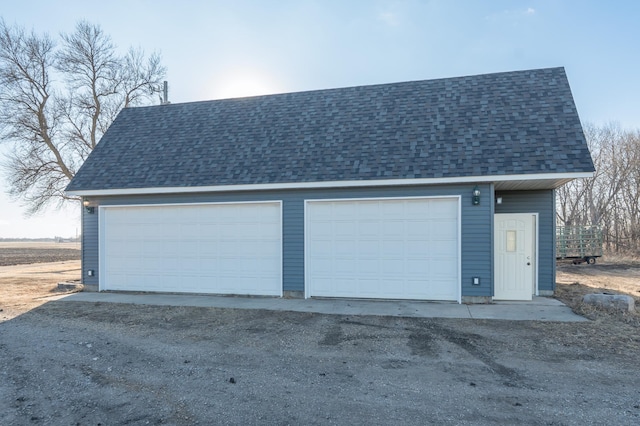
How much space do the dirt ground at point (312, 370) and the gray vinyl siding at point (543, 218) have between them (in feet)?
7.57

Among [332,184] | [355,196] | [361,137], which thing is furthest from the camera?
[361,137]

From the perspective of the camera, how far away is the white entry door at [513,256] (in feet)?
28.0

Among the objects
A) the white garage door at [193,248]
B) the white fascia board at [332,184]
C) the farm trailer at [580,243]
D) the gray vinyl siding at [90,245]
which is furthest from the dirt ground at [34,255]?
the farm trailer at [580,243]

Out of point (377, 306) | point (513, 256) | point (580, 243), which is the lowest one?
point (377, 306)

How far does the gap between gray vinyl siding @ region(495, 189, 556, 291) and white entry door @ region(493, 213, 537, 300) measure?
0.37m

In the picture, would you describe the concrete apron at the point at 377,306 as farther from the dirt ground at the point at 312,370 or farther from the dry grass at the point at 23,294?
the dry grass at the point at 23,294

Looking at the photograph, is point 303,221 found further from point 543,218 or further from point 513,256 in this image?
point 543,218

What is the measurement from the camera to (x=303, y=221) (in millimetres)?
8789

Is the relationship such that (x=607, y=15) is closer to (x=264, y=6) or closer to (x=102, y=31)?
(x=264, y=6)

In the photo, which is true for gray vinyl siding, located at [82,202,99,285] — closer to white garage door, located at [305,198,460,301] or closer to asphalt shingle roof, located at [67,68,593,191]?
asphalt shingle roof, located at [67,68,593,191]

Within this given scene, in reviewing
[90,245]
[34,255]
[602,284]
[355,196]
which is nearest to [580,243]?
[602,284]

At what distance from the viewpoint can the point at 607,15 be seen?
31.9 ft

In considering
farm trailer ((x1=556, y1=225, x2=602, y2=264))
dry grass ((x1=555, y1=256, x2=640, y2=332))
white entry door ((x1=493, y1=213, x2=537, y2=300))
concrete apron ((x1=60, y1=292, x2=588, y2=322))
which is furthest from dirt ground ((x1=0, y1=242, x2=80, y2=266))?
farm trailer ((x1=556, y1=225, x2=602, y2=264))

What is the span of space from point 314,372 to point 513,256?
248 inches
